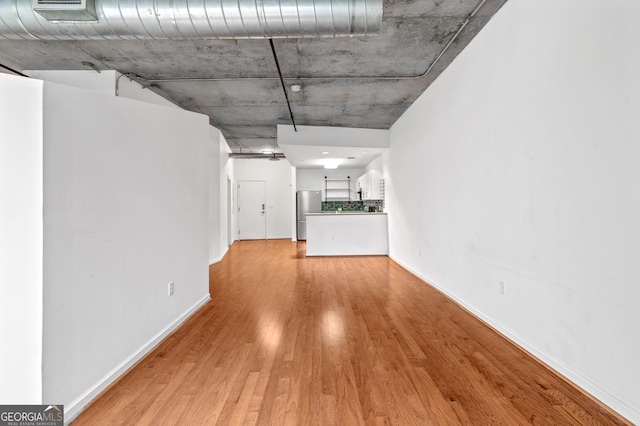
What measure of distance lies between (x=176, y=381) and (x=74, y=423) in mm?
513

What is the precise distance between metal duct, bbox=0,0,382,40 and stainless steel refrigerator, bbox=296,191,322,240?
7461 mm

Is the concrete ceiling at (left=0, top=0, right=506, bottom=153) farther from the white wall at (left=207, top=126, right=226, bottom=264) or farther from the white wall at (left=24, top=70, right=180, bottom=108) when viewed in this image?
the white wall at (left=207, top=126, right=226, bottom=264)

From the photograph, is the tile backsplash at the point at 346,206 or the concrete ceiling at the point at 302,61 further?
the tile backsplash at the point at 346,206

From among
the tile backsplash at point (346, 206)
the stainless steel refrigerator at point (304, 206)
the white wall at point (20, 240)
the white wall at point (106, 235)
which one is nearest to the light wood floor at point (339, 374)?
the white wall at point (106, 235)

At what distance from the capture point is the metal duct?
202 centimetres

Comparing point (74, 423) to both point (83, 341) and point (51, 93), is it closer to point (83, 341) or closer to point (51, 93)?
point (83, 341)

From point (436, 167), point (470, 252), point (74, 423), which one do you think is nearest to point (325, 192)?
point (436, 167)

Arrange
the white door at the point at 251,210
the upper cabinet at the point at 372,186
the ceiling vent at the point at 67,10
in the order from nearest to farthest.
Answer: the ceiling vent at the point at 67,10 < the upper cabinet at the point at 372,186 < the white door at the point at 251,210

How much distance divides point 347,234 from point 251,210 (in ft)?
15.1

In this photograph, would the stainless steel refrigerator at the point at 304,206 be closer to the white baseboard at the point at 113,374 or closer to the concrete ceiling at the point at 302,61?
the concrete ceiling at the point at 302,61

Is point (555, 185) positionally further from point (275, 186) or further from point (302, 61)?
point (275, 186)

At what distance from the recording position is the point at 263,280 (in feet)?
14.8

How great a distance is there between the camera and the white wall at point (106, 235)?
153 cm

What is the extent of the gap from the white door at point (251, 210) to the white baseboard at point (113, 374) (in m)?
7.30
